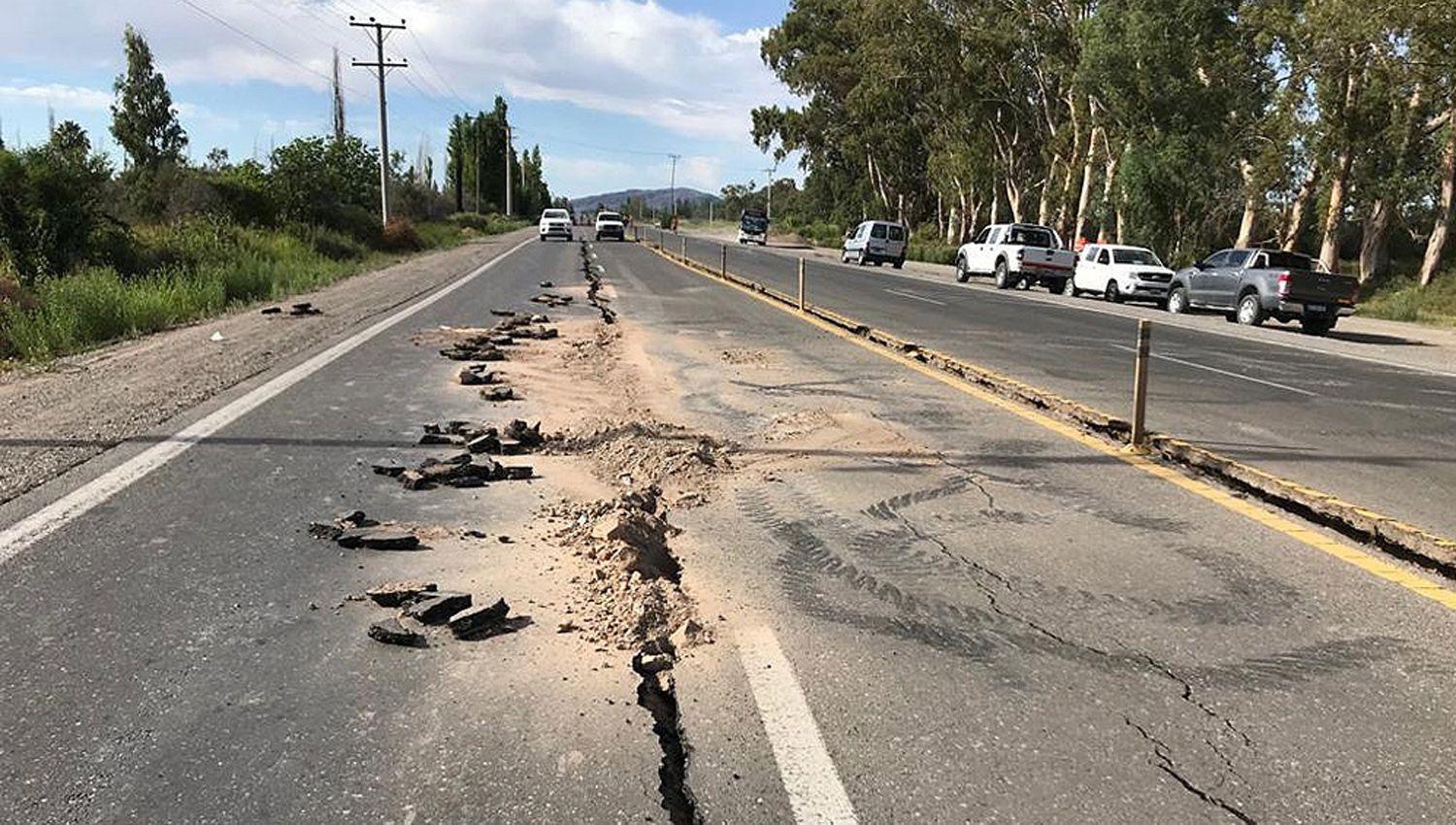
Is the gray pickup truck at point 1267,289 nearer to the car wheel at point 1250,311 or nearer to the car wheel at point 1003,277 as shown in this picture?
the car wheel at point 1250,311

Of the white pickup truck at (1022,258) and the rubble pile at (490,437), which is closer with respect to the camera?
the rubble pile at (490,437)

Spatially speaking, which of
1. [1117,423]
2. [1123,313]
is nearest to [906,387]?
[1117,423]

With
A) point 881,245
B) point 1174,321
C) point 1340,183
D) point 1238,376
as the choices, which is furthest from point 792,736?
point 881,245

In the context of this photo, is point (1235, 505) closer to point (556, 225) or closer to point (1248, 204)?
point (1248, 204)

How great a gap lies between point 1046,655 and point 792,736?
1264mm

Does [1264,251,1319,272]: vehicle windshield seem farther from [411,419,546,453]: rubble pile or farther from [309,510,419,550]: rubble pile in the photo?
[309,510,419,550]: rubble pile

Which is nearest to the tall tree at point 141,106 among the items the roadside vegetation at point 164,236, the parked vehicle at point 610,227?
the roadside vegetation at point 164,236

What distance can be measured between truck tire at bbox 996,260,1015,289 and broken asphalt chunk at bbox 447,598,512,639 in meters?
29.5

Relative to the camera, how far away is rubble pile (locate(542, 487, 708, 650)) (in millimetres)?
4262

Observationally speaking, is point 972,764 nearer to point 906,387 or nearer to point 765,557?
point 765,557

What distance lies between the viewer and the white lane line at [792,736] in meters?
3.04

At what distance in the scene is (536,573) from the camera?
4.95m

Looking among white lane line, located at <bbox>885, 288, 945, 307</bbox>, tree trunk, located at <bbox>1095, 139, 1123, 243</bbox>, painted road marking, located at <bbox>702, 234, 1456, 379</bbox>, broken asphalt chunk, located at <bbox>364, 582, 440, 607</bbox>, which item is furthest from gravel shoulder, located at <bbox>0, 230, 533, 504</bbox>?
tree trunk, located at <bbox>1095, 139, 1123, 243</bbox>

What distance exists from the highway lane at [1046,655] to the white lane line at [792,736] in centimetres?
2
